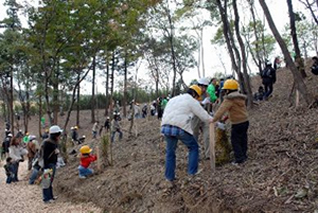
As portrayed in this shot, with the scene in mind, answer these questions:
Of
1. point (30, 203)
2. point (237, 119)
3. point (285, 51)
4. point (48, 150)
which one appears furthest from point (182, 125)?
point (30, 203)

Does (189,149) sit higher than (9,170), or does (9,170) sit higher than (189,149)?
(189,149)

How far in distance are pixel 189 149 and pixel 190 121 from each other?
49 centimetres

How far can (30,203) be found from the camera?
31.0 feet

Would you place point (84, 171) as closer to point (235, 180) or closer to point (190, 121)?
point (190, 121)

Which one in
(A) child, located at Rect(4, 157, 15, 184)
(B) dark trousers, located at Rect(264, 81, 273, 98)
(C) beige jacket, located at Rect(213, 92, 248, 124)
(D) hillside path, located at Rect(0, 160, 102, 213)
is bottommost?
(D) hillside path, located at Rect(0, 160, 102, 213)

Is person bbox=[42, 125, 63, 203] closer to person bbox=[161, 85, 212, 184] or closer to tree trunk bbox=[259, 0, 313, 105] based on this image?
person bbox=[161, 85, 212, 184]

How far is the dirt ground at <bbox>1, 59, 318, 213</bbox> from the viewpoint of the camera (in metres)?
4.79

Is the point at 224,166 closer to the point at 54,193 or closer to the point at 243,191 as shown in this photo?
the point at 243,191

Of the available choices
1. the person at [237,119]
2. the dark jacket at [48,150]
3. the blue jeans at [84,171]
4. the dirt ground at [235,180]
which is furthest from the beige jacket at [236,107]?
the blue jeans at [84,171]

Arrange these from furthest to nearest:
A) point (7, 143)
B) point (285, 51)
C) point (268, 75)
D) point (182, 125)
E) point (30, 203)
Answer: point (7, 143) → point (268, 75) → point (285, 51) → point (30, 203) → point (182, 125)

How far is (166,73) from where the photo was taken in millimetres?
37969

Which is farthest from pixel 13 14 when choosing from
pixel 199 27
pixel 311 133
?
pixel 311 133

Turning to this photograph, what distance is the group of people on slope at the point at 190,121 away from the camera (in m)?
6.14

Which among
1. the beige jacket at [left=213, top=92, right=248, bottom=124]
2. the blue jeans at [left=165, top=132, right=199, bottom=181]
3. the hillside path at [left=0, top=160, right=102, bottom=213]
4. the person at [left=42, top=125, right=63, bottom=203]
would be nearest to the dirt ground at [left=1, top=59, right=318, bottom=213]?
the blue jeans at [left=165, top=132, right=199, bottom=181]
